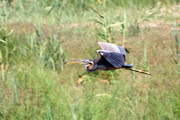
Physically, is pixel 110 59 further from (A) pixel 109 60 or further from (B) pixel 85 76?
(B) pixel 85 76

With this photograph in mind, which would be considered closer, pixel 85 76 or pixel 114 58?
pixel 114 58

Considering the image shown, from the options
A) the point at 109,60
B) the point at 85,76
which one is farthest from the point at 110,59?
the point at 85,76

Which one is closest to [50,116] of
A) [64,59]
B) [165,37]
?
[64,59]

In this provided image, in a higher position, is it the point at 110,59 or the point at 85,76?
the point at 110,59

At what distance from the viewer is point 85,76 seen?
188 inches

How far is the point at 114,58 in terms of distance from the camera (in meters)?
3.56

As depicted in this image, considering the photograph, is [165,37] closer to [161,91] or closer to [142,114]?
[161,91]

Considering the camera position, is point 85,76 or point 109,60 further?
point 85,76

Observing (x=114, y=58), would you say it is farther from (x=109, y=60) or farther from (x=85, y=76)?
(x=85, y=76)

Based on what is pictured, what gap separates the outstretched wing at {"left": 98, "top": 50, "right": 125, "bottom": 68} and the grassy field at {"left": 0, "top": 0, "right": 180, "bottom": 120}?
0.45m

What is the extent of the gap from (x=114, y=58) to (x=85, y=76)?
4.10 ft

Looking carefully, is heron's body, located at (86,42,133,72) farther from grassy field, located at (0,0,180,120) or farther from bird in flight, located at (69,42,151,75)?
grassy field, located at (0,0,180,120)

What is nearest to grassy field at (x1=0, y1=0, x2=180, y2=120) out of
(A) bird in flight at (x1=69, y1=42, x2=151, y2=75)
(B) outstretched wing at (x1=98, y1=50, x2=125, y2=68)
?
(A) bird in flight at (x1=69, y1=42, x2=151, y2=75)

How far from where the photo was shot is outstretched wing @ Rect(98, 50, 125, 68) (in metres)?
3.54
